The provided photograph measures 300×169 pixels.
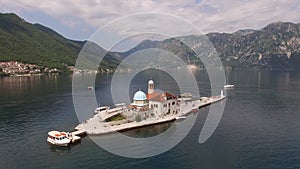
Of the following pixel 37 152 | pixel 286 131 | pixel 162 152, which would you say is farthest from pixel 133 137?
pixel 286 131

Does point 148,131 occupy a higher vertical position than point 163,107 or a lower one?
lower

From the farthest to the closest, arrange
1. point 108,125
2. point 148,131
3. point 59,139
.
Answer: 1. point 108,125
2. point 148,131
3. point 59,139

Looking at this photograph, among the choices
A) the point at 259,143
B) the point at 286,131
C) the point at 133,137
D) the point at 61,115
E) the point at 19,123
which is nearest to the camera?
the point at 259,143

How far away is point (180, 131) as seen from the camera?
74.4 metres

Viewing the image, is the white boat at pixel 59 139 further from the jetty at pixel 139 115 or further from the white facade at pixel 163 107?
the white facade at pixel 163 107

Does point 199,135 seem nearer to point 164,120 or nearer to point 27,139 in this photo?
point 164,120

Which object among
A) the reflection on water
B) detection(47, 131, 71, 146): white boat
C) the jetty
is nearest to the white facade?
the jetty

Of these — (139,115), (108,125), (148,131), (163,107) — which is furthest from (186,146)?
(163,107)

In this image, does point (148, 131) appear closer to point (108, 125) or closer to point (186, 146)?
point (108, 125)

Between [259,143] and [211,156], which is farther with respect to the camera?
[259,143]

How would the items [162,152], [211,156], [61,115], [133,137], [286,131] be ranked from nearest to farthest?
[211,156] < [162,152] < [133,137] < [286,131] < [61,115]

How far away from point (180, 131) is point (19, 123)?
177 ft

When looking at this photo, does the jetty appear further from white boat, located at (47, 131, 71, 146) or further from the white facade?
white boat, located at (47, 131, 71, 146)

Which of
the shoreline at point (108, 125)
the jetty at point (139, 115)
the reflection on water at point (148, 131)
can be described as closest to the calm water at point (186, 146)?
the reflection on water at point (148, 131)
